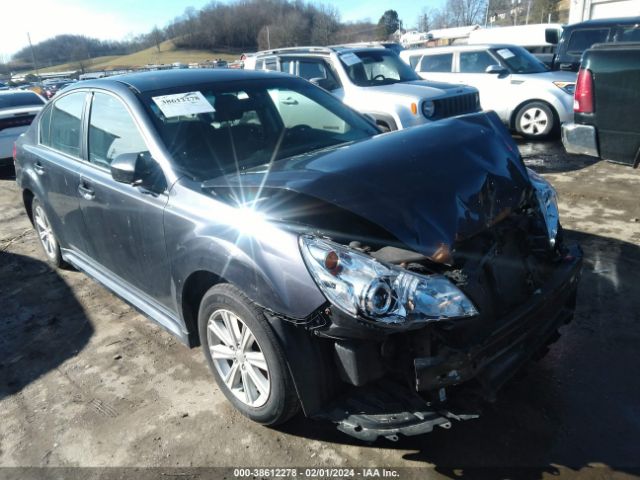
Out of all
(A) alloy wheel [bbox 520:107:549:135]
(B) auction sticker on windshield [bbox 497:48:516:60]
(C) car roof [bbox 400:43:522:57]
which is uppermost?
(C) car roof [bbox 400:43:522:57]

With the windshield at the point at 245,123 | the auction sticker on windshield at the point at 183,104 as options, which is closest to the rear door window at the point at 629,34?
the windshield at the point at 245,123

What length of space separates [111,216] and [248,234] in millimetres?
1451

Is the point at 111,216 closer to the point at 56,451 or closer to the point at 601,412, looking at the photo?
the point at 56,451

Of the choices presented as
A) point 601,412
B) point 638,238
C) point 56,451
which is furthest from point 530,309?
point 638,238

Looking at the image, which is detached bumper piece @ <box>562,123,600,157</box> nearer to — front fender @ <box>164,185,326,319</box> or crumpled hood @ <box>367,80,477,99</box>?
crumpled hood @ <box>367,80,477,99</box>

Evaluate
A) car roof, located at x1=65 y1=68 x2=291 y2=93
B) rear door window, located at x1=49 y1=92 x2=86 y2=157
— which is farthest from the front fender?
rear door window, located at x1=49 y1=92 x2=86 y2=157

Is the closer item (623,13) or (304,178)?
(304,178)

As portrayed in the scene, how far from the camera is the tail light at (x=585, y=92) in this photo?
547cm

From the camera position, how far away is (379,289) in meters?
2.01

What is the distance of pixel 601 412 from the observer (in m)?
2.64

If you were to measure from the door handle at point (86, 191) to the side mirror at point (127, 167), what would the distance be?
75 centimetres

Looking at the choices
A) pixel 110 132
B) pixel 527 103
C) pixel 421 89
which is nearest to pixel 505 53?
pixel 527 103

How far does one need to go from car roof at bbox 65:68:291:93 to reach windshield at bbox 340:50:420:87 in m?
4.62

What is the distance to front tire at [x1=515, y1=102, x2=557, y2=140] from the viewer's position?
927cm
